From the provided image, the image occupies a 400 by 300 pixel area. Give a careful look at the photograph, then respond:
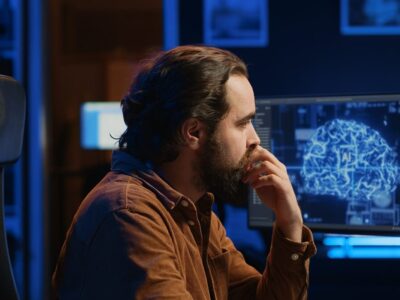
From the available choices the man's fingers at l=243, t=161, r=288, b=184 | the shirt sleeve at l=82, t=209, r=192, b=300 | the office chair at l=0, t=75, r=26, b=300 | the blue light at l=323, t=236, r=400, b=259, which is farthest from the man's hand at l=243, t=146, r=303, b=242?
the blue light at l=323, t=236, r=400, b=259

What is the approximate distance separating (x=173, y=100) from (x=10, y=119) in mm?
431

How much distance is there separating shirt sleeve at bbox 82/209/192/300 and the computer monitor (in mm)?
1048

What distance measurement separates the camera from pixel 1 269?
1.67 meters

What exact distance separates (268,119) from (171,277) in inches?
43.7

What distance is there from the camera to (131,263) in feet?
3.81

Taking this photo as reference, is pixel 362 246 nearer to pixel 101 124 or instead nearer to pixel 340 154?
pixel 340 154

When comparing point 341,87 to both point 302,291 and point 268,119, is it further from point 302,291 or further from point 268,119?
point 302,291

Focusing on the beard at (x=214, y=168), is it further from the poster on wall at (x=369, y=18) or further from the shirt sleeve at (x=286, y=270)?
the poster on wall at (x=369, y=18)

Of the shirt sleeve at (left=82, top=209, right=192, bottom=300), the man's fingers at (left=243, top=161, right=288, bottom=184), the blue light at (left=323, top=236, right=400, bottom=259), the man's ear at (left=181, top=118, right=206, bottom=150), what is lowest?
the blue light at (left=323, top=236, right=400, bottom=259)

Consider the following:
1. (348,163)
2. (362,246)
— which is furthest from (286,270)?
(362,246)

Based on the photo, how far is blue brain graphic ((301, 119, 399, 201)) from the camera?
2.12 metres

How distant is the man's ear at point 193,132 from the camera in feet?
4.57

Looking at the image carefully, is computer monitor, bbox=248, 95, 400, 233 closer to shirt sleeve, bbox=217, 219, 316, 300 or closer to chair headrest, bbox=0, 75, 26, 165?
shirt sleeve, bbox=217, 219, 316, 300

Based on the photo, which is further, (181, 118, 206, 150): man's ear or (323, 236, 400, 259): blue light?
(323, 236, 400, 259): blue light
